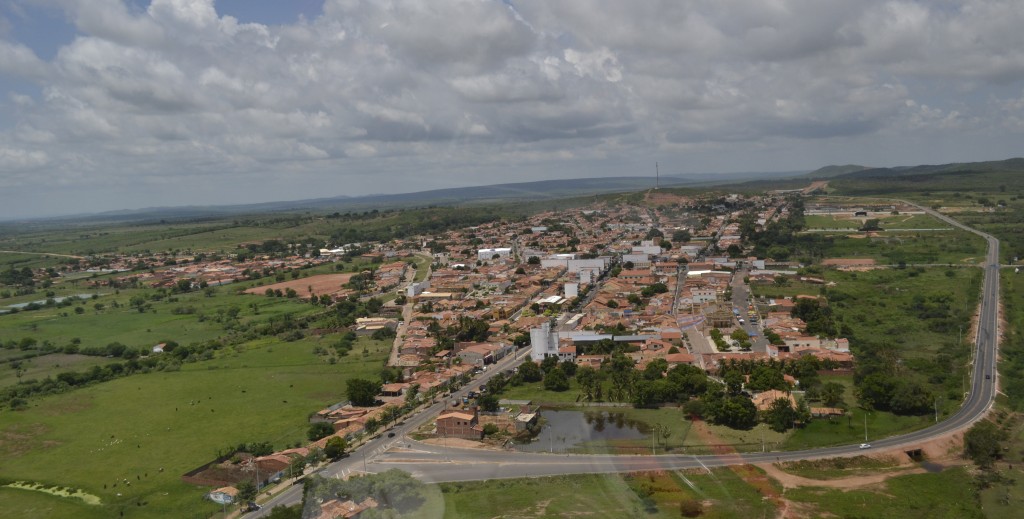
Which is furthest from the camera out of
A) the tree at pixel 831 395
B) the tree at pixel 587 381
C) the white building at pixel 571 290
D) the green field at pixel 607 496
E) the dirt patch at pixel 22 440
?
the white building at pixel 571 290

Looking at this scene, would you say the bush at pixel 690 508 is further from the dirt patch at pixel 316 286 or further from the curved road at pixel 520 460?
the dirt patch at pixel 316 286

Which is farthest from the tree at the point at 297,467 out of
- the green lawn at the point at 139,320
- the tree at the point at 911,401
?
the green lawn at the point at 139,320

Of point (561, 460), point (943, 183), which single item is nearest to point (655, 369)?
point (561, 460)

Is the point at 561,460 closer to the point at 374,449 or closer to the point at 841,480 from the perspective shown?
the point at 374,449

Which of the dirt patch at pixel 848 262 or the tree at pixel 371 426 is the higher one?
the dirt patch at pixel 848 262

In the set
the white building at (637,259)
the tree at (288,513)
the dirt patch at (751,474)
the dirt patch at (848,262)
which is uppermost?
the white building at (637,259)

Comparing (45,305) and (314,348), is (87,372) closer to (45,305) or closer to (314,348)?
(314,348)
